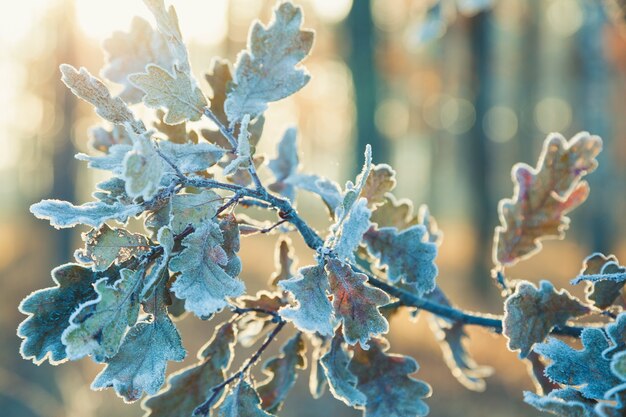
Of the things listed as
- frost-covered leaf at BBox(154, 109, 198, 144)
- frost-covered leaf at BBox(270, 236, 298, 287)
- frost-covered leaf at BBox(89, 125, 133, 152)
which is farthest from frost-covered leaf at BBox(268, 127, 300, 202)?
frost-covered leaf at BBox(89, 125, 133, 152)

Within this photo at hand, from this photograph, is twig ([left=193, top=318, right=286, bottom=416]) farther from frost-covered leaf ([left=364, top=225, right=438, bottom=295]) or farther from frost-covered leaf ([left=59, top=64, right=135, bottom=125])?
frost-covered leaf ([left=59, top=64, right=135, bottom=125])

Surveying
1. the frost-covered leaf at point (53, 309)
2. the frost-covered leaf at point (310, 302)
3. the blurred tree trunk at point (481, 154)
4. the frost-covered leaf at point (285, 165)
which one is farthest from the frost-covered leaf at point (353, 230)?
the blurred tree trunk at point (481, 154)

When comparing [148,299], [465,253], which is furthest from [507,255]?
[465,253]

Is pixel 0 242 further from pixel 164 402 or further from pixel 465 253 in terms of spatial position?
pixel 164 402

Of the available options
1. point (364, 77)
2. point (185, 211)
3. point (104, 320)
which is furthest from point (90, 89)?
point (364, 77)

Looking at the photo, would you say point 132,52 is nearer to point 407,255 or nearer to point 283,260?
point 283,260

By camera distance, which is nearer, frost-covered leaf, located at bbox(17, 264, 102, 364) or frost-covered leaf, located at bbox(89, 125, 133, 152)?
frost-covered leaf, located at bbox(17, 264, 102, 364)
